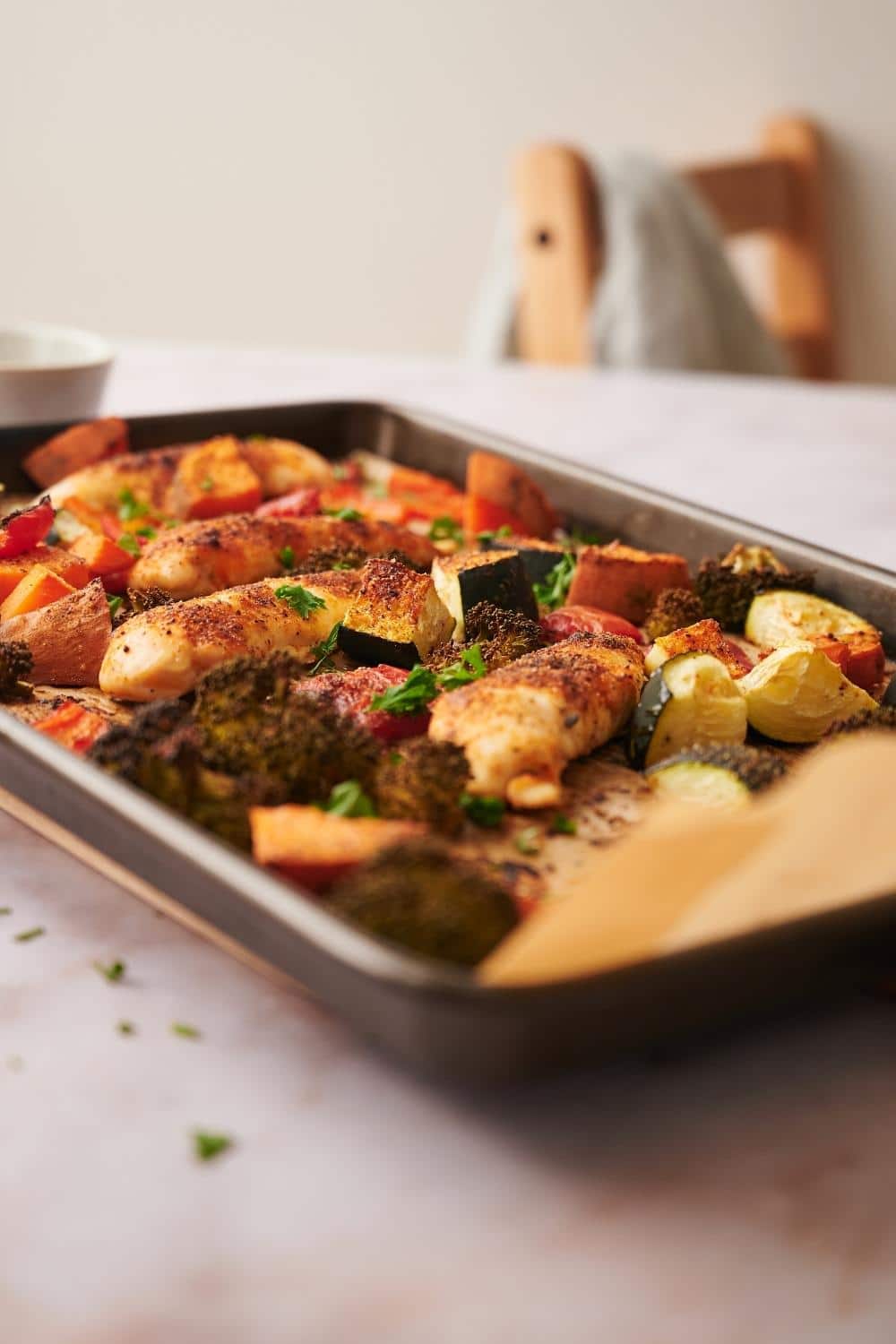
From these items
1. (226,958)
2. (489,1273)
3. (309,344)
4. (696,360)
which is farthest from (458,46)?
(489,1273)

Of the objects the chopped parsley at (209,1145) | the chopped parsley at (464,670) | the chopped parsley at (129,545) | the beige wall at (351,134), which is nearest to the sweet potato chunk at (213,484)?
the chopped parsley at (129,545)

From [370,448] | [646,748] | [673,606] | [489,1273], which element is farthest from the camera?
[370,448]

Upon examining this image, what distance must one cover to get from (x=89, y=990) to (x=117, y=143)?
21.7 ft

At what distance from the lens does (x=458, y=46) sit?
262 inches

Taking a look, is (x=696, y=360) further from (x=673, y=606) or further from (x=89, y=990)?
(x=89, y=990)

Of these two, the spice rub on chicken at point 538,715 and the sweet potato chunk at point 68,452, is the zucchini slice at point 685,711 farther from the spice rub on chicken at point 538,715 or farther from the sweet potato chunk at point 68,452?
the sweet potato chunk at point 68,452

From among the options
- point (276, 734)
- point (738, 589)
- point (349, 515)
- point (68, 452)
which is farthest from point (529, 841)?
point (68, 452)

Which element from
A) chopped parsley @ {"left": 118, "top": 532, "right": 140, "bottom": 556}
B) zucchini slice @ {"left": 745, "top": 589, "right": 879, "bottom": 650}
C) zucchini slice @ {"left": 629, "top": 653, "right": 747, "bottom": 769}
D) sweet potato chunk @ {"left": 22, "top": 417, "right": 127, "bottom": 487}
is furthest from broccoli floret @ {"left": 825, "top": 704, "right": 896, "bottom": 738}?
sweet potato chunk @ {"left": 22, "top": 417, "right": 127, "bottom": 487}

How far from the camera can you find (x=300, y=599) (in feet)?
7.80

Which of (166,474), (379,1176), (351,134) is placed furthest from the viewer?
(351,134)

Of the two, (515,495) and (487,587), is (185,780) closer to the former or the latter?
(487,587)

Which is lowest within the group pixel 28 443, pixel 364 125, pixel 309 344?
pixel 309 344

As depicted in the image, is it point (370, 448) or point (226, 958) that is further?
point (370, 448)

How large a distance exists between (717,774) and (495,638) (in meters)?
0.60
